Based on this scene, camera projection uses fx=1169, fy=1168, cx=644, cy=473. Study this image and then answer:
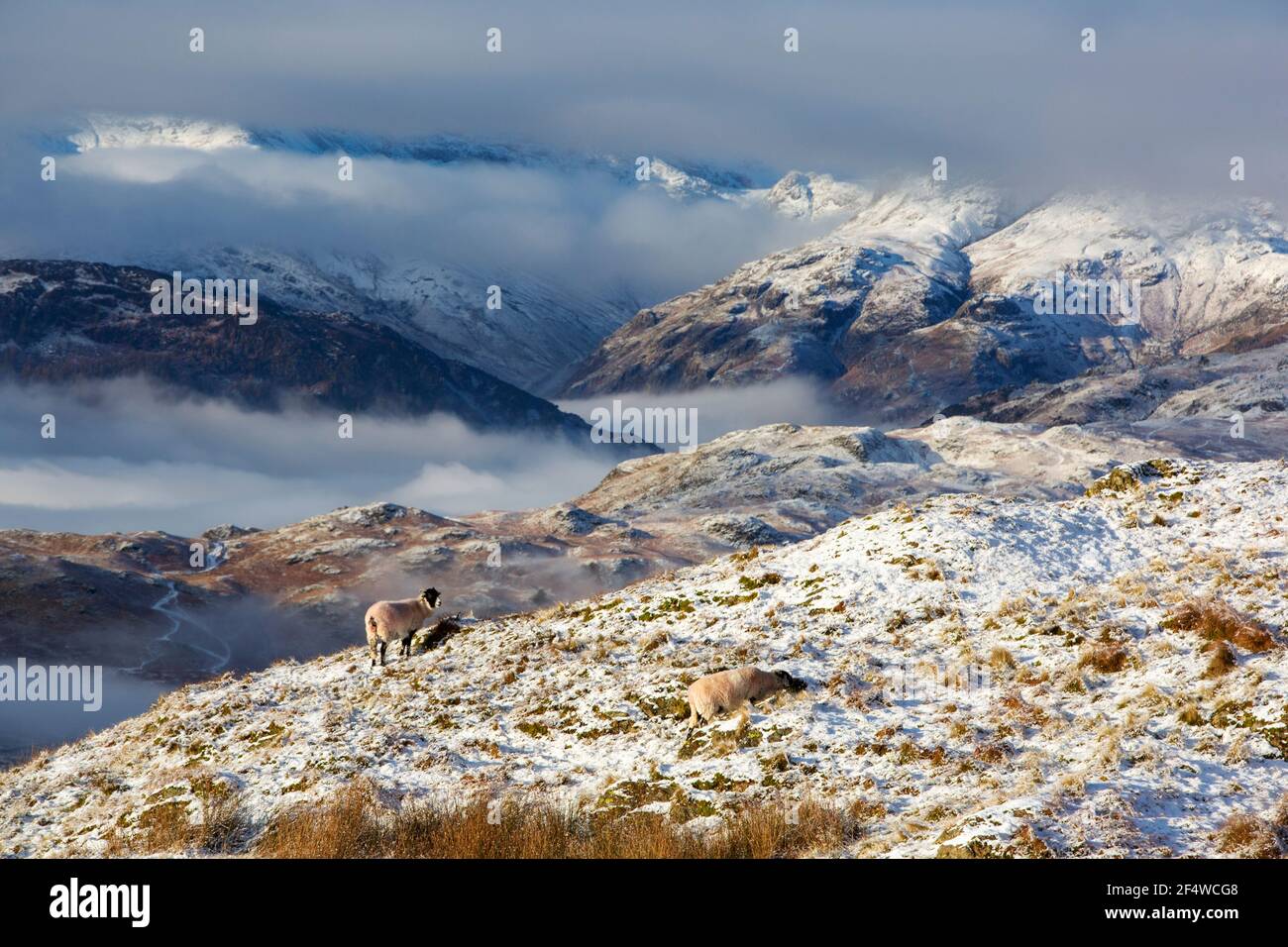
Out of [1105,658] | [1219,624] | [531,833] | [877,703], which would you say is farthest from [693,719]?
[1219,624]

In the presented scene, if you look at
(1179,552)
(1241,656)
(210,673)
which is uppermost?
(1179,552)

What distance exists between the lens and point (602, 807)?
802 inches

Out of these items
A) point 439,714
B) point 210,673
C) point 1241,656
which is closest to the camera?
point 1241,656

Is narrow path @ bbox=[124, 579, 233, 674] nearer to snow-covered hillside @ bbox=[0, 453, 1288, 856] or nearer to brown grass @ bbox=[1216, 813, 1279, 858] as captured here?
snow-covered hillside @ bbox=[0, 453, 1288, 856]

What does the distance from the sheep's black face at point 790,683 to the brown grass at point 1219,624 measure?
7.44 meters

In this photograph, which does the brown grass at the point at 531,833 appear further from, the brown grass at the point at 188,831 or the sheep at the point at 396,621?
the sheep at the point at 396,621

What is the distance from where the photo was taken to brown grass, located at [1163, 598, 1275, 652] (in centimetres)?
2195

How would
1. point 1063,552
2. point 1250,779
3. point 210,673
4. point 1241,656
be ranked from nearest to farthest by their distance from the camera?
point 1250,779 → point 1241,656 → point 1063,552 → point 210,673

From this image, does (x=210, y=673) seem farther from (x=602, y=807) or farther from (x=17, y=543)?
(x=602, y=807)

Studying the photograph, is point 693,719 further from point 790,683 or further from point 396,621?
point 396,621

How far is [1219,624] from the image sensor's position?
894 inches
